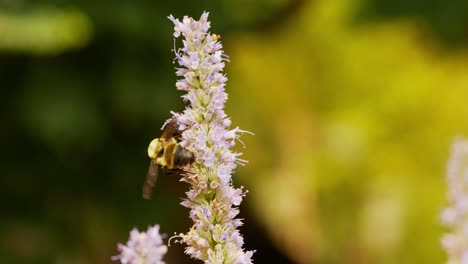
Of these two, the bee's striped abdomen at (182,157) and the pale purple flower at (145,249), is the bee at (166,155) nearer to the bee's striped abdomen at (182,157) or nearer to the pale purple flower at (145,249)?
the bee's striped abdomen at (182,157)

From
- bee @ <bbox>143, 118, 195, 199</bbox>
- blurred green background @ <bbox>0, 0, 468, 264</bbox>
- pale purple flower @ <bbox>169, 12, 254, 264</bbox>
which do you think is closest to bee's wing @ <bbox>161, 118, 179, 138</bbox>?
bee @ <bbox>143, 118, 195, 199</bbox>

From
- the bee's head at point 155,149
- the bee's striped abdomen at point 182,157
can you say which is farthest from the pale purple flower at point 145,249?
the bee's head at point 155,149

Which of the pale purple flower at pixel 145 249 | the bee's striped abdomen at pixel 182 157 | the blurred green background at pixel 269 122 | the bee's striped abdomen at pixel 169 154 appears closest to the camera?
the pale purple flower at pixel 145 249

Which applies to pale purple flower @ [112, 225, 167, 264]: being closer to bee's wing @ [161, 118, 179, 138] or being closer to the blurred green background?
bee's wing @ [161, 118, 179, 138]

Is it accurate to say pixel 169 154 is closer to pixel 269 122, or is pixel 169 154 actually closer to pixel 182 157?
pixel 182 157

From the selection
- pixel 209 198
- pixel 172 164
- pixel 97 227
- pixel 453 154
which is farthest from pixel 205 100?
pixel 97 227

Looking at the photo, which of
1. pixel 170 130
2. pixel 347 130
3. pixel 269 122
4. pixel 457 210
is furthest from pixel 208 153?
pixel 269 122
